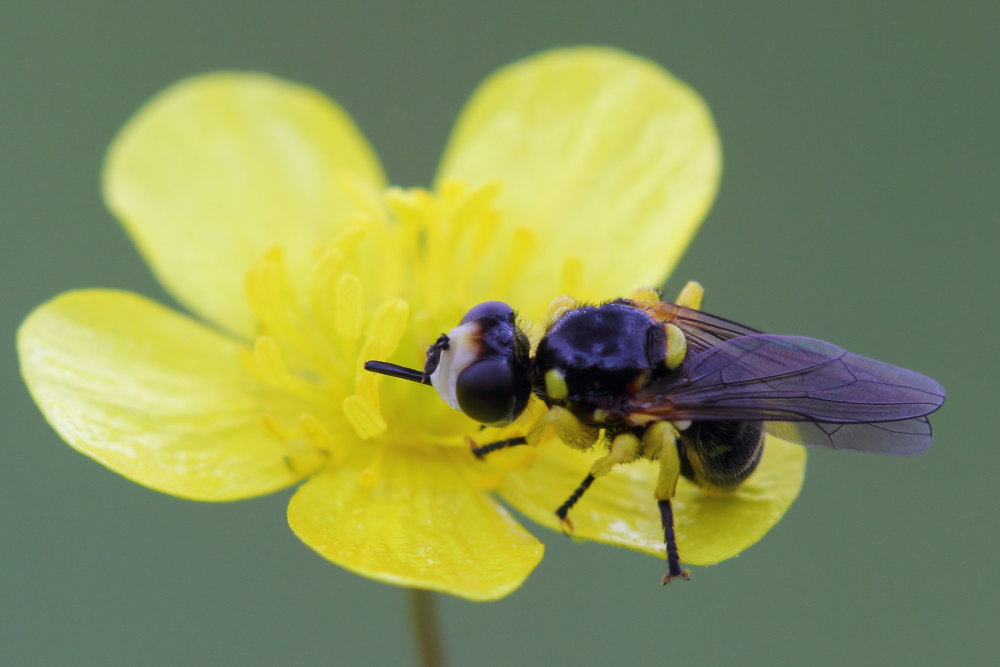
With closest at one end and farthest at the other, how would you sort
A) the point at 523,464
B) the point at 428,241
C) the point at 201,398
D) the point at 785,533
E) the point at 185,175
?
1. the point at 523,464
2. the point at 201,398
3. the point at 428,241
4. the point at 185,175
5. the point at 785,533

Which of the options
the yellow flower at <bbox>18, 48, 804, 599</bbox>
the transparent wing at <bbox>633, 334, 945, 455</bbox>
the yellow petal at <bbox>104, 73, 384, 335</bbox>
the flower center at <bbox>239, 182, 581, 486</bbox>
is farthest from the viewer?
the yellow petal at <bbox>104, 73, 384, 335</bbox>

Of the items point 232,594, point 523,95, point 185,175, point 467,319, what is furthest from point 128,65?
point 467,319

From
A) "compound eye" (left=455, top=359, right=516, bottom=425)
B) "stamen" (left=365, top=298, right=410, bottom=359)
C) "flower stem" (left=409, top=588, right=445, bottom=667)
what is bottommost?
"flower stem" (left=409, top=588, right=445, bottom=667)

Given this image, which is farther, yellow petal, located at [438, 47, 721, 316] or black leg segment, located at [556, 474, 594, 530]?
yellow petal, located at [438, 47, 721, 316]

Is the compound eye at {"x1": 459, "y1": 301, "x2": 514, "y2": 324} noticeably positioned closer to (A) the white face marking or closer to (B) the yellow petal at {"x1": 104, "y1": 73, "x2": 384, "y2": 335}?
(A) the white face marking

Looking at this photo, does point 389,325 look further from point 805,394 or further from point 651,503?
point 805,394

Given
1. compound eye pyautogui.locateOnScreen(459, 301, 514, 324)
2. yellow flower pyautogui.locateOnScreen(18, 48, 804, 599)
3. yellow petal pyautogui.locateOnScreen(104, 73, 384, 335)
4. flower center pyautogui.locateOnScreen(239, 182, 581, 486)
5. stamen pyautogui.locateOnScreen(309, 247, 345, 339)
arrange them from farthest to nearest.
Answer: yellow petal pyautogui.locateOnScreen(104, 73, 384, 335)
stamen pyautogui.locateOnScreen(309, 247, 345, 339)
flower center pyautogui.locateOnScreen(239, 182, 581, 486)
yellow flower pyautogui.locateOnScreen(18, 48, 804, 599)
compound eye pyautogui.locateOnScreen(459, 301, 514, 324)

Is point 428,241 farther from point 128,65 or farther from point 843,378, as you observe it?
point 128,65

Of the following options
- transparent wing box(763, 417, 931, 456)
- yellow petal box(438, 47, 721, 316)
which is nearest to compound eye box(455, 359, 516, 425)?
transparent wing box(763, 417, 931, 456)
